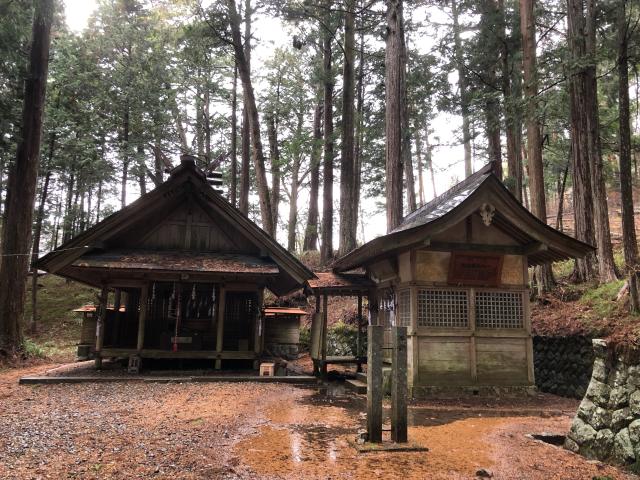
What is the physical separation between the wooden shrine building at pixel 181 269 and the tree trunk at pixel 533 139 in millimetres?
7679

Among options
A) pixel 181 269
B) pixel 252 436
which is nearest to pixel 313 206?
pixel 181 269

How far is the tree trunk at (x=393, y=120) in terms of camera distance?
14078 mm

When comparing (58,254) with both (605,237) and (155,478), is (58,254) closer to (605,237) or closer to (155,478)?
(155,478)

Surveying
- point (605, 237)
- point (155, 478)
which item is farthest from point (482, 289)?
point (155, 478)

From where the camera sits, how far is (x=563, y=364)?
10734 mm

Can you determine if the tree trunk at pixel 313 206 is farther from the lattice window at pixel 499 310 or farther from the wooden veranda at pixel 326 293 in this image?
the lattice window at pixel 499 310

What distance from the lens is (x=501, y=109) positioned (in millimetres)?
17094

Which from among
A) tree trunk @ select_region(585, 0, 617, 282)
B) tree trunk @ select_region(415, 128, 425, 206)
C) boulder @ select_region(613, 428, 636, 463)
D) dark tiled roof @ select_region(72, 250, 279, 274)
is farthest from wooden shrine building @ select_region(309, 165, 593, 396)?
tree trunk @ select_region(415, 128, 425, 206)

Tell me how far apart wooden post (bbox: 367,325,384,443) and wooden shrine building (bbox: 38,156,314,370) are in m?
6.10

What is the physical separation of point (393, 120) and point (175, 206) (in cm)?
748

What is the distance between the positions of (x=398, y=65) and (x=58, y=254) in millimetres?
11701

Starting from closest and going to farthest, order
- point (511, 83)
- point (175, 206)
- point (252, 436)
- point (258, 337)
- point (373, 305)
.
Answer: point (252, 436)
point (258, 337)
point (373, 305)
point (175, 206)
point (511, 83)

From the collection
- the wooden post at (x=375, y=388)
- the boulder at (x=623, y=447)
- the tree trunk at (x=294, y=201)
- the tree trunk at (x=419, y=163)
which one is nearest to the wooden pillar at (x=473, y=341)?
the boulder at (x=623, y=447)

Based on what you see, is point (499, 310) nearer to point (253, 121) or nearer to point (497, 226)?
point (497, 226)
